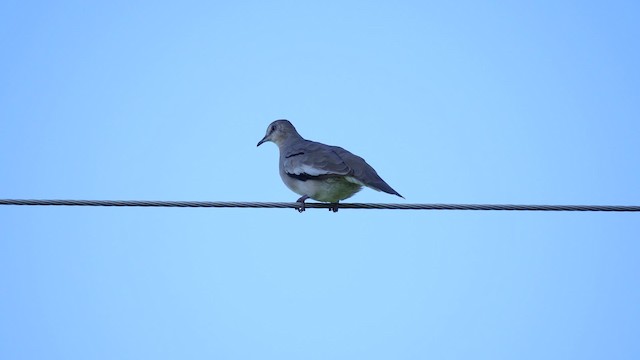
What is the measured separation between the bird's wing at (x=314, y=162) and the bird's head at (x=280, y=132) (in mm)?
1428

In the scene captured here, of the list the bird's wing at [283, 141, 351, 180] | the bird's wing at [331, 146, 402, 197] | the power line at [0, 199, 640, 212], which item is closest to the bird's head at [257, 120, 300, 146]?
the bird's wing at [283, 141, 351, 180]

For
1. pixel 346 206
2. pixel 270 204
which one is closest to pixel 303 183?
pixel 346 206

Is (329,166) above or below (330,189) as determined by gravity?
above

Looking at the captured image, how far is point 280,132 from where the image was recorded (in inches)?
493

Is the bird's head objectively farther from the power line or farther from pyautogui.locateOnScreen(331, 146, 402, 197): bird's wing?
the power line

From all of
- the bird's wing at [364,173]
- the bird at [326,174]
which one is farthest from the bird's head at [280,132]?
the bird's wing at [364,173]

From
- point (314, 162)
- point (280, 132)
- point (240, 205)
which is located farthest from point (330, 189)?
point (280, 132)

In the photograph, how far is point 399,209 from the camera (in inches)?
293

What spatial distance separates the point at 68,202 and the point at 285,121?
19.3 ft

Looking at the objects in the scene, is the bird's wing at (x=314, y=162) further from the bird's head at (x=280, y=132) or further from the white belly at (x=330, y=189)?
the bird's head at (x=280, y=132)

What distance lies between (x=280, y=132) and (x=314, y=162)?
282 cm

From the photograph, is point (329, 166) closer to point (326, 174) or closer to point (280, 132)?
point (326, 174)

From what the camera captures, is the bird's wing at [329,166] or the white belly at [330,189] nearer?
the bird's wing at [329,166]

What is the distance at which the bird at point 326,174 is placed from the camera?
30.1 ft
